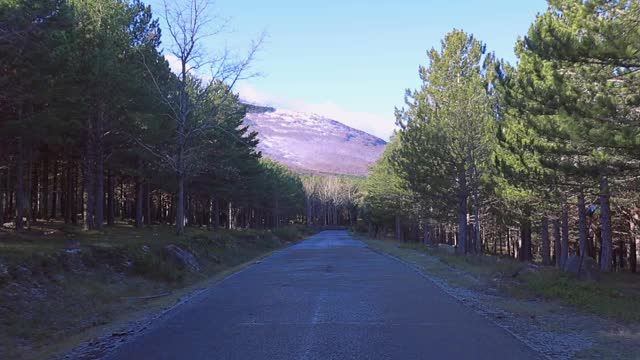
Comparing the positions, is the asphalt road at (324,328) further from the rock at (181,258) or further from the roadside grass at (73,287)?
the rock at (181,258)

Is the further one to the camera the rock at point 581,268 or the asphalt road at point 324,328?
the rock at point 581,268

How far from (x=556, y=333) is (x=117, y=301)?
1002cm

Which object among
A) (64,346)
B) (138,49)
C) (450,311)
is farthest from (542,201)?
(64,346)

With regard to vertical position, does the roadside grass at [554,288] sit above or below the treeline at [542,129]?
below

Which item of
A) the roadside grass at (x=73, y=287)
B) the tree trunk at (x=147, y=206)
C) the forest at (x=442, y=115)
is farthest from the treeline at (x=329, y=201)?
the roadside grass at (x=73, y=287)

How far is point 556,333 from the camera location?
10312 mm

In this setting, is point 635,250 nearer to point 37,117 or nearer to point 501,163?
point 501,163

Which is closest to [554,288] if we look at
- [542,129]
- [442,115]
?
[542,129]

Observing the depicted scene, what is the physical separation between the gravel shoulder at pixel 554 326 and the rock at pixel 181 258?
33.0 ft

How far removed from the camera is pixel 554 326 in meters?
11.0

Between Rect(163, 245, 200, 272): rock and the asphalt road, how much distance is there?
229 inches

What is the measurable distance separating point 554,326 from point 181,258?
15401mm

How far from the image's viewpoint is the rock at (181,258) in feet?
74.1

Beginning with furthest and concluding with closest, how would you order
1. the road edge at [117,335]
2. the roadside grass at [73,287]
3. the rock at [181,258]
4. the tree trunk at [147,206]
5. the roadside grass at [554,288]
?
1. the tree trunk at [147,206]
2. the rock at [181,258]
3. the roadside grass at [554,288]
4. the roadside grass at [73,287]
5. the road edge at [117,335]
